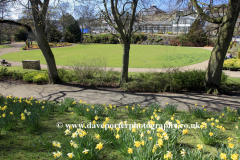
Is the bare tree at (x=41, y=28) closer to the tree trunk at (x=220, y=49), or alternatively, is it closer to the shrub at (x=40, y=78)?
the shrub at (x=40, y=78)

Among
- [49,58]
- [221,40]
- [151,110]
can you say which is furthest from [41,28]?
[221,40]

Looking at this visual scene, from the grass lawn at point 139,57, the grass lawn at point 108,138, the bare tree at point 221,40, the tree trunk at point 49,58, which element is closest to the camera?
the grass lawn at point 108,138

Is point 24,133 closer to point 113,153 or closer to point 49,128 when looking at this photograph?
point 49,128

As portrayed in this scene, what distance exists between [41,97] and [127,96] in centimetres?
377

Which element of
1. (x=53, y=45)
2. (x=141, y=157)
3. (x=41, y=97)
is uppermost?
(x=53, y=45)

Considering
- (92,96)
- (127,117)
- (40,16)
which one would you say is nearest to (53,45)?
(40,16)

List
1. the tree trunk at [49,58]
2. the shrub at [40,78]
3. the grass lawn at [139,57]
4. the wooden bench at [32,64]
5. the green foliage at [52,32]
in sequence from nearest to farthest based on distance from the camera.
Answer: the tree trunk at [49,58], the shrub at [40,78], the green foliage at [52,32], the wooden bench at [32,64], the grass lawn at [139,57]

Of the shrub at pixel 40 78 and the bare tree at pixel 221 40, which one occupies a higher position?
the bare tree at pixel 221 40

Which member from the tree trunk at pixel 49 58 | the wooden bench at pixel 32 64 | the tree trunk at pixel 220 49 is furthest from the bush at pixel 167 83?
the wooden bench at pixel 32 64

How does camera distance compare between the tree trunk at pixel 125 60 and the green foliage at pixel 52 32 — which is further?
the green foliage at pixel 52 32

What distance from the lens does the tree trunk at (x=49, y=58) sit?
9898 mm

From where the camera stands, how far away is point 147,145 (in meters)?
2.67

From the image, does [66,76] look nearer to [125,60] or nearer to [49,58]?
[49,58]

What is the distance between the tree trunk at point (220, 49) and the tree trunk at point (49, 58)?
27.0 feet
